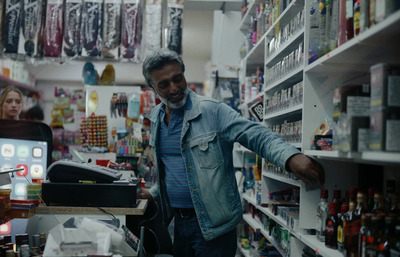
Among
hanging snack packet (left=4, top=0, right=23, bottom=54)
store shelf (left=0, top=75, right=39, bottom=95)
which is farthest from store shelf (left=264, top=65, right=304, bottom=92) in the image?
store shelf (left=0, top=75, right=39, bottom=95)

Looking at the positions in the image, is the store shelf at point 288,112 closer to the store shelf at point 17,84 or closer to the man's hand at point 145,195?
the man's hand at point 145,195

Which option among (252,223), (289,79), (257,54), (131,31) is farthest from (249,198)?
(131,31)

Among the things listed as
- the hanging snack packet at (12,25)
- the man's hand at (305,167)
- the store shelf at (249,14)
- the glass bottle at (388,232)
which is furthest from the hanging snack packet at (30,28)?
the glass bottle at (388,232)

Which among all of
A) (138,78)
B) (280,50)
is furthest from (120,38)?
(138,78)

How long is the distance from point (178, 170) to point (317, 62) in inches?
41.0

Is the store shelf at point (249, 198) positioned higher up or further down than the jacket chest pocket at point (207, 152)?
further down

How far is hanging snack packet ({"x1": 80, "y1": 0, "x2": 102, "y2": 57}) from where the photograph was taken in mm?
4250

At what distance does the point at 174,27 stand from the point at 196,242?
2.81m

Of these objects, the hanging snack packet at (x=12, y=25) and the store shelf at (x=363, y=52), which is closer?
the store shelf at (x=363, y=52)

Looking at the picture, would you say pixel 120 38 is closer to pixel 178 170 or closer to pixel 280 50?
pixel 280 50

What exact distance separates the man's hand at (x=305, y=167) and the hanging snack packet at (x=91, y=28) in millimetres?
3057

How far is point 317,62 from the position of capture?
1908 millimetres

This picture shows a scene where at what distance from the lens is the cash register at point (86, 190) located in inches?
88.9

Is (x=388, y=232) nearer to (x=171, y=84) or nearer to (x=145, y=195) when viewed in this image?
(x=171, y=84)
